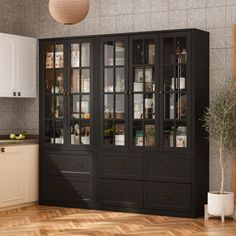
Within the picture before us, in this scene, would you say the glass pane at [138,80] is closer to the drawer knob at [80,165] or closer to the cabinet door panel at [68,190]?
the drawer knob at [80,165]

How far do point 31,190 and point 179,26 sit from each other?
9.18 feet

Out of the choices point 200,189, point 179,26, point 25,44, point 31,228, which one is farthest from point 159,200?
point 25,44

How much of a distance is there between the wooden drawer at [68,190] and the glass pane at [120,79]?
1215mm

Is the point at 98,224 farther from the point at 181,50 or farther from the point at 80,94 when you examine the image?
the point at 181,50

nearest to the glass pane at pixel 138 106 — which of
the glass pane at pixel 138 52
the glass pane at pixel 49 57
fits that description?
the glass pane at pixel 138 52

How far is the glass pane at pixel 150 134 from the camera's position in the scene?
7.62 meters

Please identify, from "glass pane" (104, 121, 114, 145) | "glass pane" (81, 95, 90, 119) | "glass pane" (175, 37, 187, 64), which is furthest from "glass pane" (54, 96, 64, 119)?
"glass pane" (175, 37, 187, 64)

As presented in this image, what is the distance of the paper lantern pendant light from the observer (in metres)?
5.49

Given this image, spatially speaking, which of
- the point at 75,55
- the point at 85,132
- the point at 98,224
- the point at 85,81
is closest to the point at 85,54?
the point at 75,55

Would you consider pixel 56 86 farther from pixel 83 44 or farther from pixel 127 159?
pixel 127 159

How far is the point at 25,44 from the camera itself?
28.2ft

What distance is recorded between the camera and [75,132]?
8180mm

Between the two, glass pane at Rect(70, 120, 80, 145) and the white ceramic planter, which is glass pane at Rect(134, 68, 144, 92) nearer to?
glass pane at Rect(70, 120, 80, 145)

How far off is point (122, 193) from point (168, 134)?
37.2 inches
